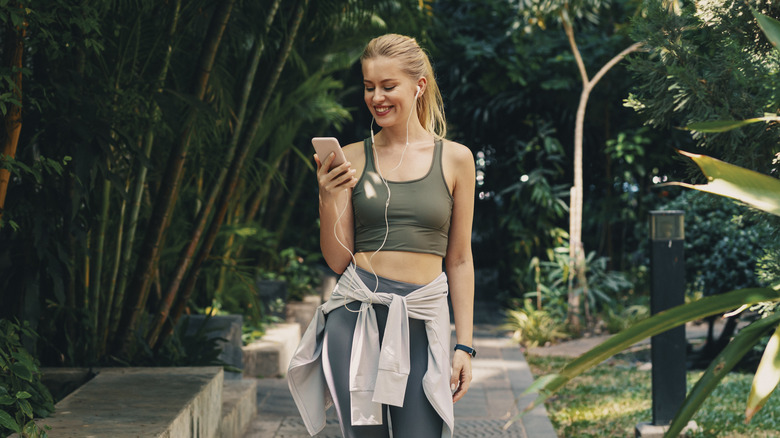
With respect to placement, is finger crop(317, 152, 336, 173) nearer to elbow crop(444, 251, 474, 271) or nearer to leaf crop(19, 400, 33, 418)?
elbow crop(444, 251, 474, 271)

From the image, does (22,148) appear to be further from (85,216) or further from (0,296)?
(0,296)

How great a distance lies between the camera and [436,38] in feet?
34.5

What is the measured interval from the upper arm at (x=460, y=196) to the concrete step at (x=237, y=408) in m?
1.95

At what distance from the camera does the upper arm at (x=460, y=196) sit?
243 centimetres

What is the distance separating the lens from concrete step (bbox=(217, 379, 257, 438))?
13.5 ft

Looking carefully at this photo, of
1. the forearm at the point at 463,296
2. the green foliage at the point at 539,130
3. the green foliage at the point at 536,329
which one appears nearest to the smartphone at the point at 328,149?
the forearm at the point at 463,296

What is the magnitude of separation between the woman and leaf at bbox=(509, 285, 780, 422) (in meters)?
0.91

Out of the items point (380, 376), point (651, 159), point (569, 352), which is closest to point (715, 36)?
point (380, 376)

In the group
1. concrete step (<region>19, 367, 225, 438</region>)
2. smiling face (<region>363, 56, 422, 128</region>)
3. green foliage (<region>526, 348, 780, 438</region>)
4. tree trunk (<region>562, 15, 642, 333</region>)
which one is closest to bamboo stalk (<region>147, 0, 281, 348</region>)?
concrete step (<region>19, 367, 225, 438</region>)

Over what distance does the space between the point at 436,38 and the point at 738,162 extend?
797 centimetres

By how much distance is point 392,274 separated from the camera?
2350 millimetres

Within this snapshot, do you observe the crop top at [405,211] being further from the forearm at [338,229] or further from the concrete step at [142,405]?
the concrete step at [142,405]

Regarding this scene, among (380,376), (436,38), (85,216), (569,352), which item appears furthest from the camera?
(436,38)

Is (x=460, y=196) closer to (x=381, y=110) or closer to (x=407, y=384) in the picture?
(x=381, y=110)
